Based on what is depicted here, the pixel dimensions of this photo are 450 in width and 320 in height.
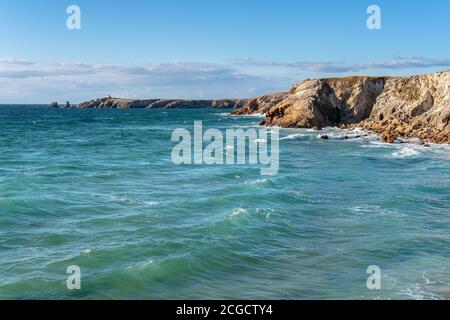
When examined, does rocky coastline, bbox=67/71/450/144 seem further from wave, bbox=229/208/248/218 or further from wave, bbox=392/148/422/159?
wave, bbox=229/208/248/218

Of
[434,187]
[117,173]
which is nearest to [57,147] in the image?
[117,173]

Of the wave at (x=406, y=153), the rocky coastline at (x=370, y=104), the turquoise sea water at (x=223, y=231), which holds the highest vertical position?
the rocky coastline at (x=370, y=104)

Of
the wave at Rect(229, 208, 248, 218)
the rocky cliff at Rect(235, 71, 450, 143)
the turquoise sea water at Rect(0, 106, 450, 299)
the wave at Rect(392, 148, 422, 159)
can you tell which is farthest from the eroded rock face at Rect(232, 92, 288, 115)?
the wave at Rect(229, 208, 248, 218)

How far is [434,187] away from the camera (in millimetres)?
36406

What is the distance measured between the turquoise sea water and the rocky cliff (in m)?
37.7

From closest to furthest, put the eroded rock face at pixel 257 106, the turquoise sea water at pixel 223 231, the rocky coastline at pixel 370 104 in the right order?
the turquoise sea water at pixel 223 231
the rocky coastline at pixel 370 104
the eroded rock face at pixel 257 106

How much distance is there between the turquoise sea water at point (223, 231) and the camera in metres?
18.0

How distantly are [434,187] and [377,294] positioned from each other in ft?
72.3

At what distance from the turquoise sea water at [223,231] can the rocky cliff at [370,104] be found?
37.7 metres

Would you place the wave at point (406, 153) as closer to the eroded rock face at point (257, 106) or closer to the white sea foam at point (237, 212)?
the white sea foam at point (237, 212)

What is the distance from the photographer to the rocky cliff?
81.9 m

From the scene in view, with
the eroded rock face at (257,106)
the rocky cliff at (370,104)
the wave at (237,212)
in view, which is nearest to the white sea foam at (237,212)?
the wave at (237,212)

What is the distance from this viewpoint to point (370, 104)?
104000 mm
